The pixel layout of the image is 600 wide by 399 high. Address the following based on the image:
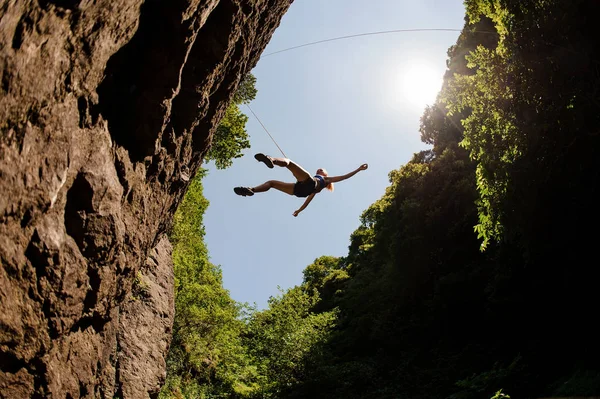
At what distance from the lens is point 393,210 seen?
74.1ft

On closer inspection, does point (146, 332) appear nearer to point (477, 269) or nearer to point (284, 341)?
point (284, 341)

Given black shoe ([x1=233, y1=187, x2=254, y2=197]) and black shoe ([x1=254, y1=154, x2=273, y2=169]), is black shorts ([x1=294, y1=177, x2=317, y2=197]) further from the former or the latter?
black shoe ([x1=254, y1=154, x2=273, y2=169])

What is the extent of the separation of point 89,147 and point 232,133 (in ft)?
41.9

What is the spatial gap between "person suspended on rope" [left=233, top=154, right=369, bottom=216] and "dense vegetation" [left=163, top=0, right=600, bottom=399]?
4357 millimetres

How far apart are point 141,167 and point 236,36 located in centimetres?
237

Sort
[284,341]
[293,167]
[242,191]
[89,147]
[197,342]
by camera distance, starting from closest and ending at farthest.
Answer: [89,147], [242,191], [293,167], [197,342], [284,341]

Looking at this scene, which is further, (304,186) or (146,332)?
(146,332)

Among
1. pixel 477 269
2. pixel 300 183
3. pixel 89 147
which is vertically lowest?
pixel 89 147

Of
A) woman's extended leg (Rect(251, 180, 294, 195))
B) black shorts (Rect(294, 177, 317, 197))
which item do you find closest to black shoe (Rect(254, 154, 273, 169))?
woman's extended leg (Rect(251, 180, 294, 195))

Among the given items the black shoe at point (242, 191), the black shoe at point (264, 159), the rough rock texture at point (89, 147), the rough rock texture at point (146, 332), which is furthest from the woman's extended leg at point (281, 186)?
the rough rock texture at point (146, 332)

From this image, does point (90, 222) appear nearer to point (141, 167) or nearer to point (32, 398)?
point (141, 167)

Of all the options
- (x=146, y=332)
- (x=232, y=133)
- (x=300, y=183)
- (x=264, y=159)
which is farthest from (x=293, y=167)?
(x=232, y=133)

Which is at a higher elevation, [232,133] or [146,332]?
[232,133]

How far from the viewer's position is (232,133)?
56.2 feet
